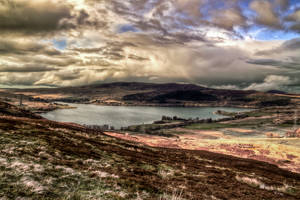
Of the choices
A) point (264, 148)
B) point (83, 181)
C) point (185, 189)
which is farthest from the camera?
point (264, 148)

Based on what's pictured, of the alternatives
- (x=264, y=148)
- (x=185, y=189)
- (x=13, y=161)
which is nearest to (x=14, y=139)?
(x=13, y=161)

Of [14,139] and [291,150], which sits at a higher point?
[14,139]

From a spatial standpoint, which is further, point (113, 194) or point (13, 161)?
point (13, 161)

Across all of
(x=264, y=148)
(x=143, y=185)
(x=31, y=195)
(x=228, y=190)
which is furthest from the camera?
(x=264, y=148)

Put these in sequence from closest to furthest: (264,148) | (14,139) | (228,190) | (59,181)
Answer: (59,181), (228,190), (14,139), (264,148)

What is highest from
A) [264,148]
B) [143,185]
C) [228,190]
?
[143,185]

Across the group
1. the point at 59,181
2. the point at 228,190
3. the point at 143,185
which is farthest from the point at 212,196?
the point at 59,181

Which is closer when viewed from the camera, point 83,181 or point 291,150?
point 83,181

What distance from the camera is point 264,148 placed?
7612 cm

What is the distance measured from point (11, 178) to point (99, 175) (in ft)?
19.3

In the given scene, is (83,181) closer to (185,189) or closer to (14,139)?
(185,189)

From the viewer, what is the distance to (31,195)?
10.2 m

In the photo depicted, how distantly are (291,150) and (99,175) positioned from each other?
3069 inches

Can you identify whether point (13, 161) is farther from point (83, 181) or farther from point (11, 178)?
point (83, 181)
